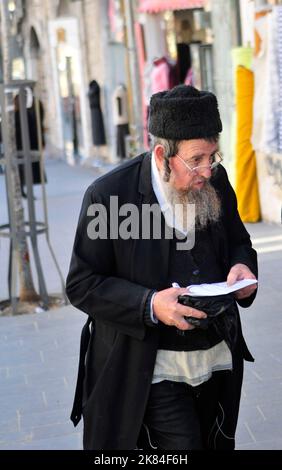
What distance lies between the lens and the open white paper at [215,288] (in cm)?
272

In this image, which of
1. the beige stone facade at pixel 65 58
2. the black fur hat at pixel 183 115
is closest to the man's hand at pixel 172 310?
the black fur hat at pixel 183 115

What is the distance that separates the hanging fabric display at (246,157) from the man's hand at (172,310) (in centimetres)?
712

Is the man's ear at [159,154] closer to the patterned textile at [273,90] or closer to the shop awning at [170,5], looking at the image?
the patterned textile at [273,90]

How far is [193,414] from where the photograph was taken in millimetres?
2885

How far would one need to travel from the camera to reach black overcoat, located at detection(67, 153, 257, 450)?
2809mm

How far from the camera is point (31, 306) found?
738cm

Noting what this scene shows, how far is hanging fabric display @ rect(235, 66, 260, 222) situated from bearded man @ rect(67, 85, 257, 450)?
6.85m

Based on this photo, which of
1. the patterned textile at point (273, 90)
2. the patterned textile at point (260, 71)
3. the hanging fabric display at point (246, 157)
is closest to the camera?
the patterned textile at point (273, 90)

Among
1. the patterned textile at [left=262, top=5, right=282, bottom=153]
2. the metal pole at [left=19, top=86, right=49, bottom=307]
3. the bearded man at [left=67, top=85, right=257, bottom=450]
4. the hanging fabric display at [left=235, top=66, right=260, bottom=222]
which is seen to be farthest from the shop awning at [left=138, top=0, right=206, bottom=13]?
the bearded man at [left=67, top=85, right=257, bottom=450]

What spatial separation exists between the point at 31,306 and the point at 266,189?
3.28 meters

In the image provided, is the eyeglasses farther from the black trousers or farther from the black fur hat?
the black trousers

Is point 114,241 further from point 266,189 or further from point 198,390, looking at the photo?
point 266,189

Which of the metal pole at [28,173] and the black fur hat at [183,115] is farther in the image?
the metal pole at [28,173]
